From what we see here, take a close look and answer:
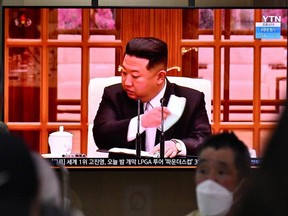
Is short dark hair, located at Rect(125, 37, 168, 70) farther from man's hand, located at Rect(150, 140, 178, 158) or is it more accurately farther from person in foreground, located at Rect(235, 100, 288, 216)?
person in foreground, located at Rect(235, 100, 288, 216)

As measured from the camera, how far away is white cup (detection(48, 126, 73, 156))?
8.88 meters

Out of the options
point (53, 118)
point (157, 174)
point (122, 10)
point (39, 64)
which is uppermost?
point (122, 10)

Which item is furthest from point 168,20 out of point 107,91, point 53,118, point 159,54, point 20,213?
point 20,213

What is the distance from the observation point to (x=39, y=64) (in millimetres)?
8938

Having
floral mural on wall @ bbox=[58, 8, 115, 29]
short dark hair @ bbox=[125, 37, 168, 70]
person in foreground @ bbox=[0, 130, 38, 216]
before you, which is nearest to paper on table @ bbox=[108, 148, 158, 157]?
short dark hair @ bbox=[125, 37, 168, 70]

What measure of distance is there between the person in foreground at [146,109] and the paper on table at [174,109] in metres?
0.03

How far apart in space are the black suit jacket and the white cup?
30cm

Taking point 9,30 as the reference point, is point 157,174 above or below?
below

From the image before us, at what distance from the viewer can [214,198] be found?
3391 millimetres

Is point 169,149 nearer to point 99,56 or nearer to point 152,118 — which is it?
point 152,118

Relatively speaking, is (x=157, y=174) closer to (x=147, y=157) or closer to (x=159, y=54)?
(x=147, y=157)

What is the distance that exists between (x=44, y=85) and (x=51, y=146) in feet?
2.16

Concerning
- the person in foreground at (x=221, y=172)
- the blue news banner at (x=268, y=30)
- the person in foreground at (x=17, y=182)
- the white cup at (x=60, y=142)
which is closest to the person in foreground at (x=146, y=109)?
the white cup at (x=60, y=142)

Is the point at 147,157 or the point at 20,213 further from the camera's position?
the point at 147,157
